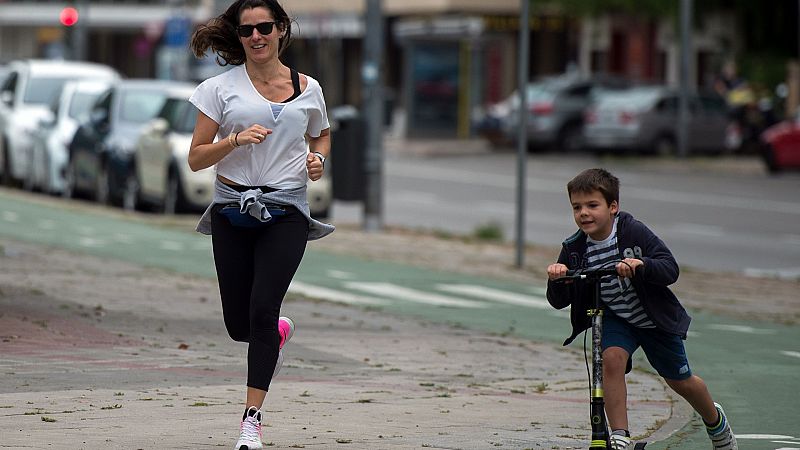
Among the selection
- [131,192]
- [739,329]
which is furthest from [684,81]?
[739,329]

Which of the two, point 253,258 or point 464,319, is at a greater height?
point 253,258

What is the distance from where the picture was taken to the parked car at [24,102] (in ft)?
88.9

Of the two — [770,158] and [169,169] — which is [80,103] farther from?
[770,158]

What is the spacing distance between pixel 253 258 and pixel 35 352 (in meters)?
2.76

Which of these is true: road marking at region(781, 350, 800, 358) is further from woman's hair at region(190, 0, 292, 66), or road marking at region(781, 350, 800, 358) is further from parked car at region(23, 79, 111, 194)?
parked car at region(23, 79, 111, 194)

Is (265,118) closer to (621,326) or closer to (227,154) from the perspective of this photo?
(227,154)

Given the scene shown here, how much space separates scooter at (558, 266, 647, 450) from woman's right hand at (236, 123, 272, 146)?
128 cm

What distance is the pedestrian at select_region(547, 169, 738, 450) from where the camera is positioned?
6.68 m

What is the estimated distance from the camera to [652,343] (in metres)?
7.02

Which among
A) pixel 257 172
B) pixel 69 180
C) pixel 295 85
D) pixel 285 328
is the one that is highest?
pixel 295 85

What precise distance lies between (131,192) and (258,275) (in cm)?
1667

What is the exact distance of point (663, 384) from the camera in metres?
9.88

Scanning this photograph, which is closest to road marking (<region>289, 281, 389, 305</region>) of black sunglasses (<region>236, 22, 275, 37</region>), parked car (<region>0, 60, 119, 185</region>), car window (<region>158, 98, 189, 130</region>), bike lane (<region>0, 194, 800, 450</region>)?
bike lane (<region>0, 194, 800, 450</region>)

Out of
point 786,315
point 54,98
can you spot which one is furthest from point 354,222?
point 786,315
